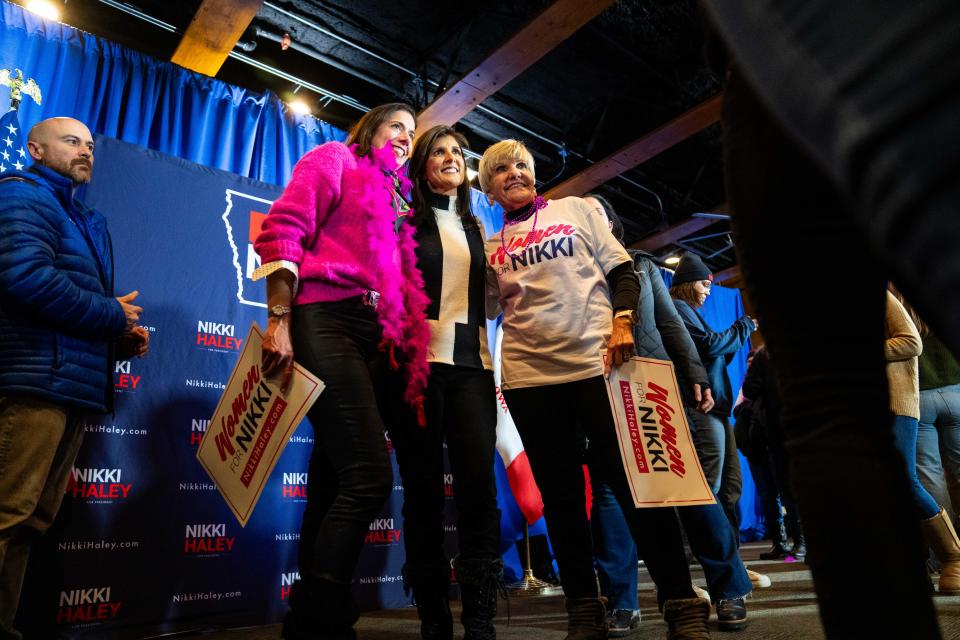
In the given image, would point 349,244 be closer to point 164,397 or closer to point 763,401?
point 164,397

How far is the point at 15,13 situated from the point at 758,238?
12.8 feet

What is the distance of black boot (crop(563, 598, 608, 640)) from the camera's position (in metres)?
1.77

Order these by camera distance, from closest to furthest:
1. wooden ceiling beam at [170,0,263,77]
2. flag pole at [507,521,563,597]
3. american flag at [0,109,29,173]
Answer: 1. american flag at [0,109,29,173]
2. wooden ceiling beam at [170,0,263,77]
3. flag pole at [507,521,563,597]

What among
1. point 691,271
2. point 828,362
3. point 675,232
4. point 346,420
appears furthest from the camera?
point 675,232

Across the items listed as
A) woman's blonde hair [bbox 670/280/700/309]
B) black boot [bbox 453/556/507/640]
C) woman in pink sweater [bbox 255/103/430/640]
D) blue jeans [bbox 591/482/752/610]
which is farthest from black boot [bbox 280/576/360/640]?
woman's blonde hair [bbox 670/280/700/309]

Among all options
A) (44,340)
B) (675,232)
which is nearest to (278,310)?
(44,340)

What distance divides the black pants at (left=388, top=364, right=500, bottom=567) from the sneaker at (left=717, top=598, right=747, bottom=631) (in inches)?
31.0

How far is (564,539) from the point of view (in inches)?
73.8

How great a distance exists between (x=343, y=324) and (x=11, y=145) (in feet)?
6.90

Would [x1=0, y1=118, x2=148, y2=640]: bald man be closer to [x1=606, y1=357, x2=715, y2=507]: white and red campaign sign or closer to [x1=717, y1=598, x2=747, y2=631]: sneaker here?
[x1=606, y1=357, x2=715, y2=507]: white and red campaign sign

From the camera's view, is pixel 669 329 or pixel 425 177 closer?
pixel 425 177

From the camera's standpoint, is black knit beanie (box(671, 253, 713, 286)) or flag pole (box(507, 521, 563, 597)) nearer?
black knit beanie (box(671, 253, 713, 286))

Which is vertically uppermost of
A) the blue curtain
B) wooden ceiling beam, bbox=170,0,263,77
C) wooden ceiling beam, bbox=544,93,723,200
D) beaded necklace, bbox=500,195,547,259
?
wooden ceiling beam, bbox=170,0,263,77

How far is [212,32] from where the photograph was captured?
3826mm
